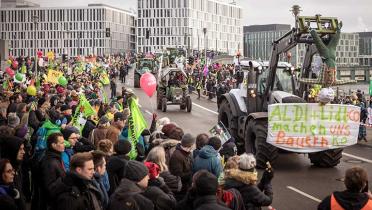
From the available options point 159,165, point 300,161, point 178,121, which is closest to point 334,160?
point 300,161

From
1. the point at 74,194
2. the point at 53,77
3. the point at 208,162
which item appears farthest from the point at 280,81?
the point at 53,77

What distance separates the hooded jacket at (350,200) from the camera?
6266 mm

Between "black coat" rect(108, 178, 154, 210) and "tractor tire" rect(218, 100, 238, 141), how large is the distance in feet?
39.0

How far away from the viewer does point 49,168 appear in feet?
26.0

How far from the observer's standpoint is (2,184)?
22.8 feet

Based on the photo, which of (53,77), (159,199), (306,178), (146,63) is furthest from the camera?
(146,63)

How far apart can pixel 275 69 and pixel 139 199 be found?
1123cm

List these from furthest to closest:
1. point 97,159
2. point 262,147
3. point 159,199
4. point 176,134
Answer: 1. point 262,147
2. point 176,134
3. point 97,159
4. point 159,199

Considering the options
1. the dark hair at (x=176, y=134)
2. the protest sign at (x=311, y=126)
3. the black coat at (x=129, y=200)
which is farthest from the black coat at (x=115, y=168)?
the protest sign at (x=311, y=126)

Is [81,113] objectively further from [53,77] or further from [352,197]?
[53,77]

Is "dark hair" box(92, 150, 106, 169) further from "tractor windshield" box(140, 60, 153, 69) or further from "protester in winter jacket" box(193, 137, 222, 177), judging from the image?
"tractor windshield" box(140, 60, 153, 69)

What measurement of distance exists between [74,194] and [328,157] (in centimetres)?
1097

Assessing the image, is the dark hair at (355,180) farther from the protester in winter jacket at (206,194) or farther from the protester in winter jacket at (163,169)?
the protester in winter jacket at (163,169)

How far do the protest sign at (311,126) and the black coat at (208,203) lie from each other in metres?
8.82
